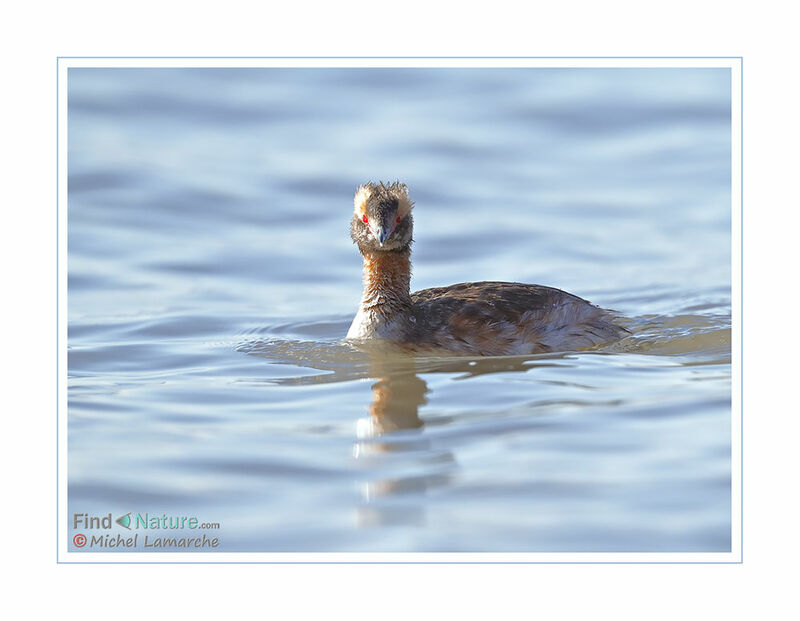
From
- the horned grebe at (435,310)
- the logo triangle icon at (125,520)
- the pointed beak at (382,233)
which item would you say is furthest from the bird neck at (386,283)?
the logo triangle icon at (125,520)

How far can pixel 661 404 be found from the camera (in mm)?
8430

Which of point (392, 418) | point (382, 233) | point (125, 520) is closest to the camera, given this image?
point (125, 520)

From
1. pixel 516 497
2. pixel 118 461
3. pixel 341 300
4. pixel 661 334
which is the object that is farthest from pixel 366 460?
pixel 341 300

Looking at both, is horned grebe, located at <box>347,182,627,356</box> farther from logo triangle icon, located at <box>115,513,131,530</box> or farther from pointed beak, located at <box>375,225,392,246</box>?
logo triangle icon, located at <box>115,513,131,530</box>

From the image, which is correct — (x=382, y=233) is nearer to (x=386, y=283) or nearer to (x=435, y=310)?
(x=386, y=283)

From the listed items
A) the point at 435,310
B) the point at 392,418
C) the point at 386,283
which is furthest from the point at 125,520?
the point at 435,310

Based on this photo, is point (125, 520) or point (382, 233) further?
point (382, 233)

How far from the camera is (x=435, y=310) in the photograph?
1027 centimetres

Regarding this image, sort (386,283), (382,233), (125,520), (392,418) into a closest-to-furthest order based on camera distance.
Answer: (125,520)
(392,418)
(382,233)
(386,283)

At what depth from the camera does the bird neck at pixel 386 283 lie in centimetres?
1020

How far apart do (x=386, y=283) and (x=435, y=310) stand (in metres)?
0.49

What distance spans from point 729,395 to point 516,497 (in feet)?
8.32

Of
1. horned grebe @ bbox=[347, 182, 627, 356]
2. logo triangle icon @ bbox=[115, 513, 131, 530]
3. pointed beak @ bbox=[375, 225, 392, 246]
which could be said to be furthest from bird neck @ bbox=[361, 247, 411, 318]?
logo triangle icon @ bbox=[115, 513, 131, 530]

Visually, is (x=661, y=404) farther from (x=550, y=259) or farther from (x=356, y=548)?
(x=550, y=259)
